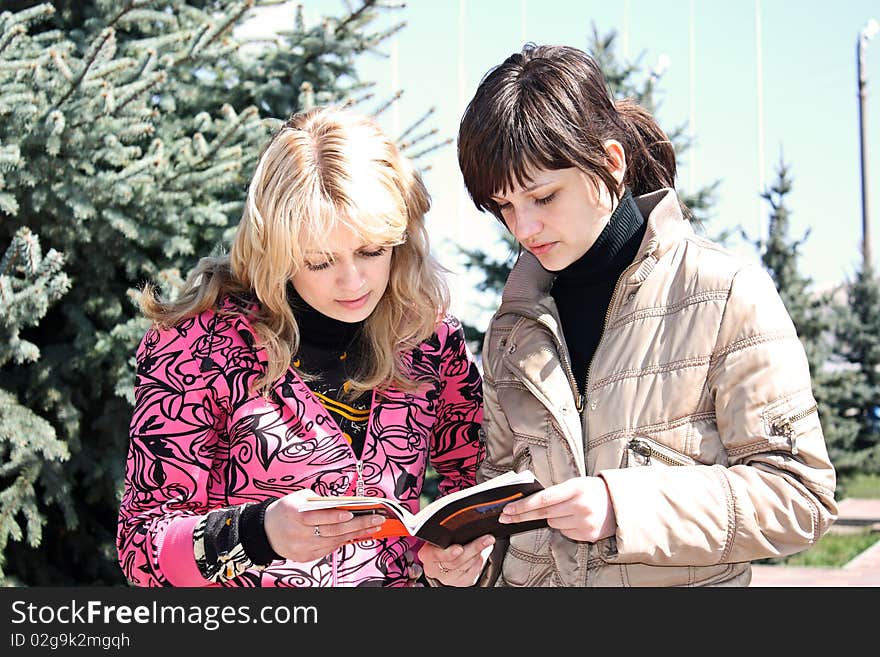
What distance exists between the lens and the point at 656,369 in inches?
83.5

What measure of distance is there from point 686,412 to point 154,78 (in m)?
2.82

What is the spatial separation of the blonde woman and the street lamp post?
1265 centimetres

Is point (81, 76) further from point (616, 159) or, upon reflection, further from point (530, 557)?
point (530, 557)

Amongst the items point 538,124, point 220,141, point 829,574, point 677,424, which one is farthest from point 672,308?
point 829,574

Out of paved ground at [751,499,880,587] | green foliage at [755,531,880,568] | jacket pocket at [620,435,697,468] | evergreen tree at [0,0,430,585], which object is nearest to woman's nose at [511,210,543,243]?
jacket pocket at [620,435,697,468]

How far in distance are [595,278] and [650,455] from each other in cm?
45

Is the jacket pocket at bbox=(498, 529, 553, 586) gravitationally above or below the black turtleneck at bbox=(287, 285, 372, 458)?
below

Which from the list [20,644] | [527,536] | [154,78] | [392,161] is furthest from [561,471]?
[154,78]

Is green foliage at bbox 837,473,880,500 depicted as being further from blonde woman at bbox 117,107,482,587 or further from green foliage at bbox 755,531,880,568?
blonde woman at bbox 117,107,482,587

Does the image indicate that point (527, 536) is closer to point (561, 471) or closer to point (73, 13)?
→ point (561, 471)

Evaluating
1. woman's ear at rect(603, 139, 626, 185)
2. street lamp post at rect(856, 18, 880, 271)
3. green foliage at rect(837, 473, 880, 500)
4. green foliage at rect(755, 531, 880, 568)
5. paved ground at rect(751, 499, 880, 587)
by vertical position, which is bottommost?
green foliage at rect(837, 473, 880, 500)

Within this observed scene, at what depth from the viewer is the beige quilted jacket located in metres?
2.00

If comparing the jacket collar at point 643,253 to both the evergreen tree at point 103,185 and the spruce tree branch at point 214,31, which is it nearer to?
the evergreen tree at point 103,185

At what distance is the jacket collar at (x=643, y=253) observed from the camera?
223 centimetres
